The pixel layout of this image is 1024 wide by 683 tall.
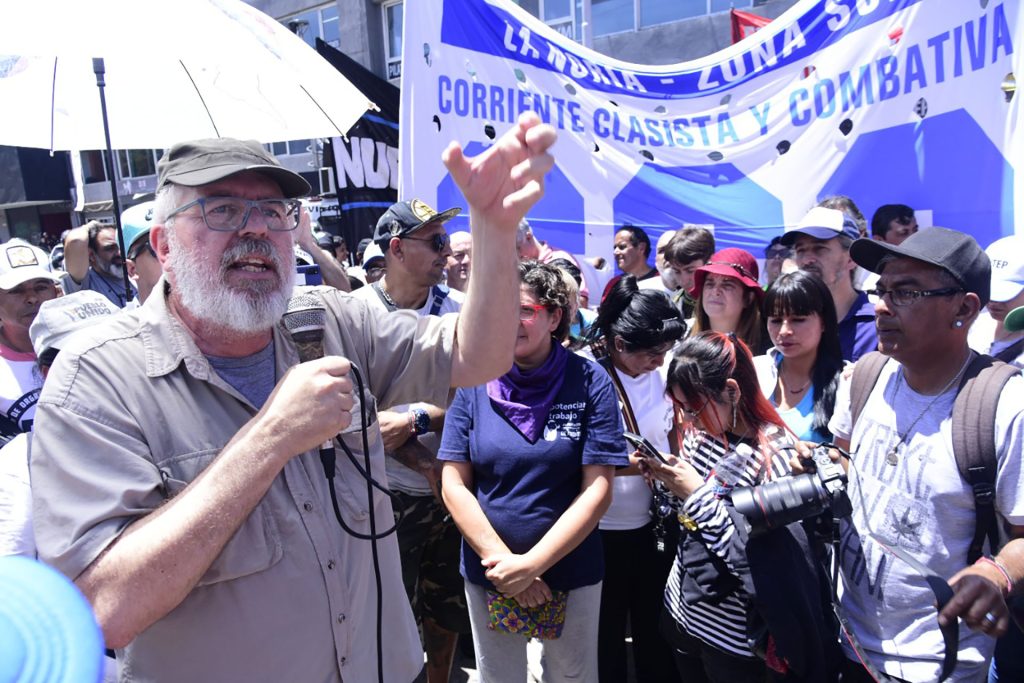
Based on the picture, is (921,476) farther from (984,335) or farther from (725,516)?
(984,335)

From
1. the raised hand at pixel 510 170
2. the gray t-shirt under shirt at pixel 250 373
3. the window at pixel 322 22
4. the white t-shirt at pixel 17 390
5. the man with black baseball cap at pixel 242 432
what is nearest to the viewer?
the man with black baseball cap at pixel 242 432

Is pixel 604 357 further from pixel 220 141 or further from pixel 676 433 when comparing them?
pixel 220 141

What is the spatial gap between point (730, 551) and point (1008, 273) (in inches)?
76.4

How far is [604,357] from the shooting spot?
321cm

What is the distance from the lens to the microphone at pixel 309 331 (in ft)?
4.71

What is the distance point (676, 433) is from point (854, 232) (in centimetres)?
160

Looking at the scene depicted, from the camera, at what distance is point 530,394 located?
2.64 m

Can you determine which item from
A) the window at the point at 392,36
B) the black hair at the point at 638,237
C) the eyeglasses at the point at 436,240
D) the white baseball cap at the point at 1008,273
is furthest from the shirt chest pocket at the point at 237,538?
the window at the point at 392,36

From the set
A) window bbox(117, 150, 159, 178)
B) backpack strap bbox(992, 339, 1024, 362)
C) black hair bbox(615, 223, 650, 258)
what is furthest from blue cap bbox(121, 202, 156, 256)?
window bbox(117, 150, 159, 178)

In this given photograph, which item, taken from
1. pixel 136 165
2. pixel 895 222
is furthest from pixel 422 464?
pixel 136 165

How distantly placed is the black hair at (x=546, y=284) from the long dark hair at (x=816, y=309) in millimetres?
927

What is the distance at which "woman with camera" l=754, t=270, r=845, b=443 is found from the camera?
2.86m

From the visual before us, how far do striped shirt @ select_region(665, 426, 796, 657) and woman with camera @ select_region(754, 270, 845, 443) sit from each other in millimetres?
616

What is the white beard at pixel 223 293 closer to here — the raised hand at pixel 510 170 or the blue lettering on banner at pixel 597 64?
the raised hand at pixel 510 170
